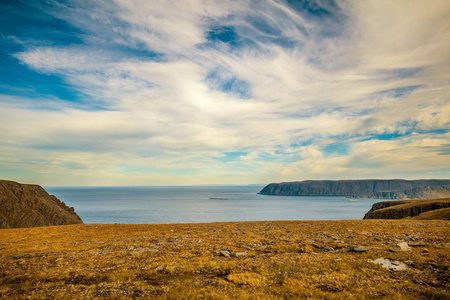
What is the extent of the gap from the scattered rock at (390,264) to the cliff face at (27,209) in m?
149

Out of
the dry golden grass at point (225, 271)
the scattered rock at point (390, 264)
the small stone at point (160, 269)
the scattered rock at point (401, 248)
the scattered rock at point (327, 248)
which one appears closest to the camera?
the dry golden grass at point (225, 271)

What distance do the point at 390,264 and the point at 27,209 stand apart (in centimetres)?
17028

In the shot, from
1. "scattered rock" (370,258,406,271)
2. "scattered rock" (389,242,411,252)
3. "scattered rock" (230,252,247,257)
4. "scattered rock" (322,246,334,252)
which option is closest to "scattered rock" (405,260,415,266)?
"scattered rock" (370,258,406,271)

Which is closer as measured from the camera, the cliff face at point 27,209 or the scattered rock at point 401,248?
the scattered rock at point 401,248

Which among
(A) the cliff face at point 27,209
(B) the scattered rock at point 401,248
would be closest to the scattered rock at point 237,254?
(B) the scattered rock at point 401,248

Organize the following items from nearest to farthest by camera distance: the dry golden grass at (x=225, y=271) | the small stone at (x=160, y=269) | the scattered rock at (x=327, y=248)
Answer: the dry golden grass at (x=225, y=271) < the small stone at (x=160, y=269) < the scattered rock at (x=327, y=248)

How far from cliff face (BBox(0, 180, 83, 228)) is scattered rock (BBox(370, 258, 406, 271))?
149m

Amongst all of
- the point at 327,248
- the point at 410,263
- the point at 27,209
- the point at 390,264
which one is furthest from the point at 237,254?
the point at 27,209

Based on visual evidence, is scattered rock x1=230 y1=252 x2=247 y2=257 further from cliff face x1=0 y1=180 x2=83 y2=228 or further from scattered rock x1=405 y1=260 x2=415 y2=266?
cliff face x1=0 y1=180 x2=83 y2=228

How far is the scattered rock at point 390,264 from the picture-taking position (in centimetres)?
1139

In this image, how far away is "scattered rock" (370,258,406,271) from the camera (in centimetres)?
1139

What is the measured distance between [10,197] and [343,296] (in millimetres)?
181305

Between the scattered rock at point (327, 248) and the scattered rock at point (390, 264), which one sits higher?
the scattered rock at point (390, 264)

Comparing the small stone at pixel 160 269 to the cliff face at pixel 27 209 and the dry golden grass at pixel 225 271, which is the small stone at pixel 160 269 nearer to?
the dry golden grass at pixel 225 271
